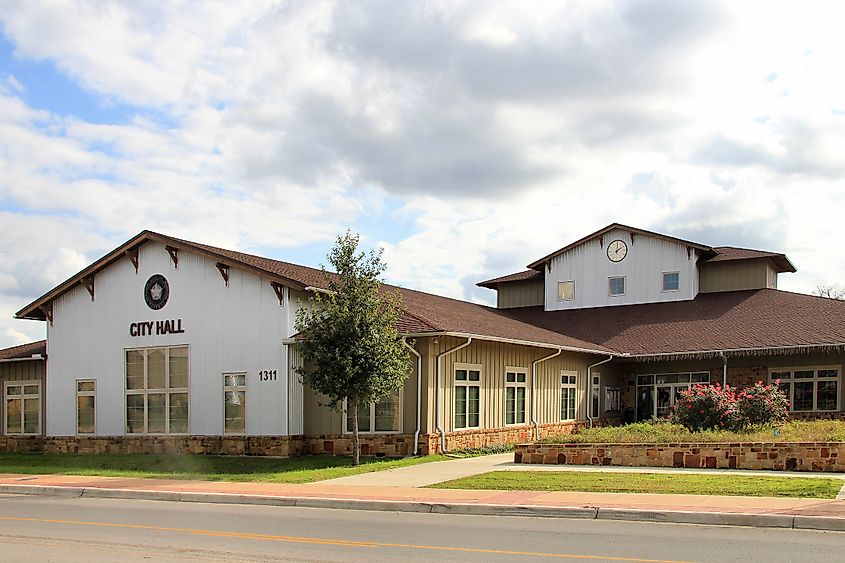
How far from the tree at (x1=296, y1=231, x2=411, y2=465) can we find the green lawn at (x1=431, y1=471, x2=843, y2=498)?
4083 millimetres

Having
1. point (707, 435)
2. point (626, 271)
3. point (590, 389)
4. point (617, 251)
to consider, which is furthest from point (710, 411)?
point (617, 251)

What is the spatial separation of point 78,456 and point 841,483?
→ 66.8 ft

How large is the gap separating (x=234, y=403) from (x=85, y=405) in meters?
5.62

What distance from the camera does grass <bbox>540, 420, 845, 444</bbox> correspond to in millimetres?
20328

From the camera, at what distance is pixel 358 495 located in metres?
16.4

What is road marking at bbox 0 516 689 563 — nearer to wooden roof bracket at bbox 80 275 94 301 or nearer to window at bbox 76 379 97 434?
window at bbox 76 379 97 434

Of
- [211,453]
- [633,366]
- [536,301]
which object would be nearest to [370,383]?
[211,453]

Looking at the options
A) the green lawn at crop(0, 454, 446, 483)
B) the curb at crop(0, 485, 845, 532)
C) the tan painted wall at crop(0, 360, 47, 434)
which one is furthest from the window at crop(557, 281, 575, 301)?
the curb at crop(0, 485, 845, 532)

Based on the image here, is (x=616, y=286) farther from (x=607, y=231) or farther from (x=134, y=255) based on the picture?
(x=134, y=255)

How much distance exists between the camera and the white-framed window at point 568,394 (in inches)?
1222

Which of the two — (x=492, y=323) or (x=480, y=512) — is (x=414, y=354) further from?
(x=480, y=512)

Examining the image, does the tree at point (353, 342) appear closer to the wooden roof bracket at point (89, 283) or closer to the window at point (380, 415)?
the window at point (380, 415)

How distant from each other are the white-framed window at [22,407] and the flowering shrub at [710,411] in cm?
2041

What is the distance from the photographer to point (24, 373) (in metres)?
31.1
